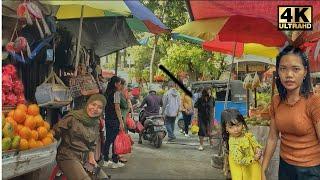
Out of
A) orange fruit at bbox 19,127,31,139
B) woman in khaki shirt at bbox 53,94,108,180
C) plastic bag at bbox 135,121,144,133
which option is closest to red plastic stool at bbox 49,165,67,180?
woman in khaki shirt at bbox 53,94,108,180

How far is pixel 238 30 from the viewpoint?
328cm

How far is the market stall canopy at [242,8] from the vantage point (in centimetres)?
269

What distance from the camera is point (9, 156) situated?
96.7 inches

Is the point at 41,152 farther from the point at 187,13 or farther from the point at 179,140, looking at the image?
the point at 179,140

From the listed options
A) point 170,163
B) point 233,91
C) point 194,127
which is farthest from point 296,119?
point 194,127

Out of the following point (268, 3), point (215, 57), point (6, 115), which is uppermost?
point (268, 3)

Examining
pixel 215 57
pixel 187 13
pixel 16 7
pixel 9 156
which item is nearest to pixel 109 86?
pixel 215 57

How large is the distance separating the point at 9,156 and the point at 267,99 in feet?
8.59

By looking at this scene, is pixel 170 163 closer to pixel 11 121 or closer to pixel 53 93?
pixel 53 93

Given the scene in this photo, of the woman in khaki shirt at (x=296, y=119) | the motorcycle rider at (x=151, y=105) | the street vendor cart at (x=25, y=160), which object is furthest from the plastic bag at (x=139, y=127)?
the woman in khaki shirt at (x=296, y=119)

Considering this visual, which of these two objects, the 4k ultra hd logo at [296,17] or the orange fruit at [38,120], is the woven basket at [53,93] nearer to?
the orange fruit at [38,120]

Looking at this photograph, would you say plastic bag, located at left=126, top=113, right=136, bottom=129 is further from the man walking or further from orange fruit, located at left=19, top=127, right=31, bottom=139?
orange fruit, located at left=19, top=127, right=31, bottom=139

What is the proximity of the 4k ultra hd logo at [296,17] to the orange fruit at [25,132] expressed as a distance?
5.52 feet

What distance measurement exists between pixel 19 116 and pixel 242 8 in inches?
59.8
